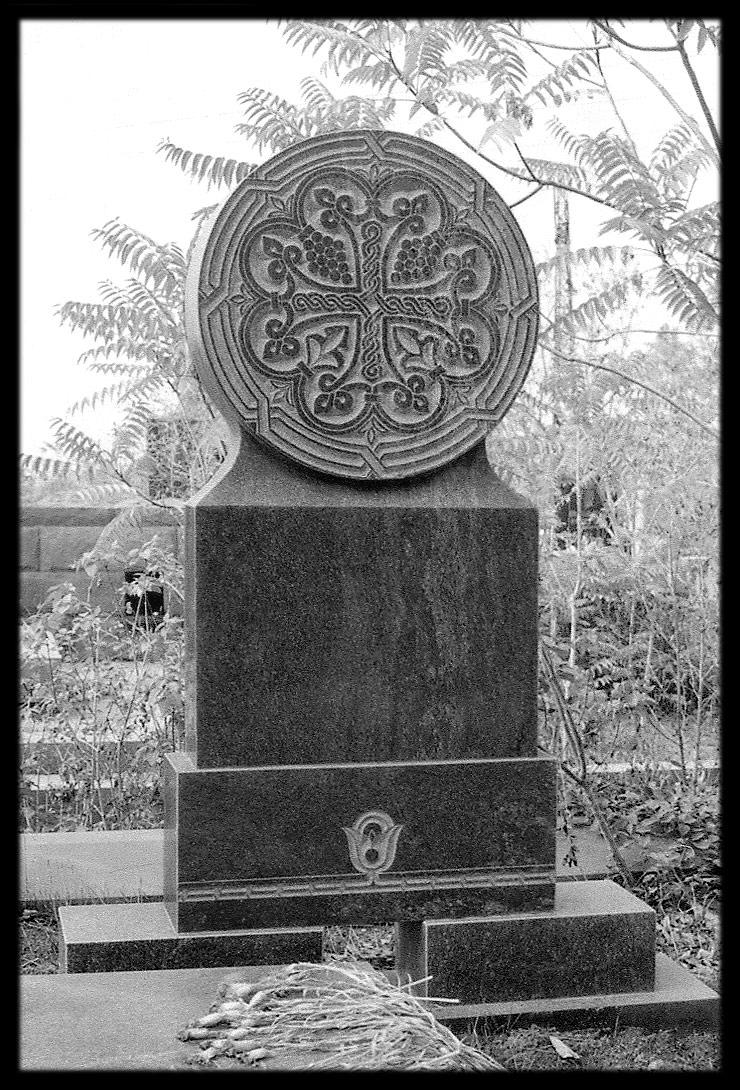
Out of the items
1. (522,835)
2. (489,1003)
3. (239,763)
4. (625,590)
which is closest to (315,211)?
(239,763)

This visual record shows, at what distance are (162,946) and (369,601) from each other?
118 centimetres

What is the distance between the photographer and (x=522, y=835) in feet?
13.0

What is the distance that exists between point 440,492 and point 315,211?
96 centimetres

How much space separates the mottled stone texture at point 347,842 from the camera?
12.1ft

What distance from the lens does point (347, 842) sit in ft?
12.5

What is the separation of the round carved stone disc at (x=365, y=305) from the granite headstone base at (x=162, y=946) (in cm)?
141

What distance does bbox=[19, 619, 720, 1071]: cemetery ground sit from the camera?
366 centimetres

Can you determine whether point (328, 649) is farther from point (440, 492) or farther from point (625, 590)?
point (625, 590)

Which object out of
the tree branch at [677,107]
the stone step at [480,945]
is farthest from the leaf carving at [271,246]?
the stone step at [480,945]

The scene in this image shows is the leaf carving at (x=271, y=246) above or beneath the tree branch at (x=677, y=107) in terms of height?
beneath

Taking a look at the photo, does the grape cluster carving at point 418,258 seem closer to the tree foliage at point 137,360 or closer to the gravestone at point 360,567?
the gravestone at point 360,567

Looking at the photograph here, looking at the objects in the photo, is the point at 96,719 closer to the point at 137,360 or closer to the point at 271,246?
the point at 137,360

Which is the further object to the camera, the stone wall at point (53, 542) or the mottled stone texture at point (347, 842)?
the stone wall at point (53, 542)

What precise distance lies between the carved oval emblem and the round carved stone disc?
1051 millimetres
